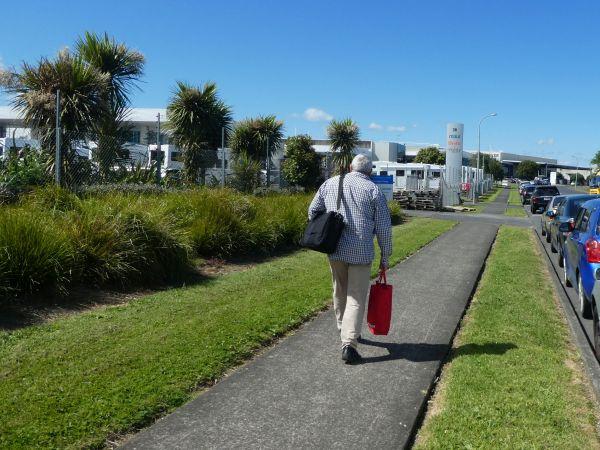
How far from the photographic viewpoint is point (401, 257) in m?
11.9

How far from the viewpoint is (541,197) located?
33.5 meters

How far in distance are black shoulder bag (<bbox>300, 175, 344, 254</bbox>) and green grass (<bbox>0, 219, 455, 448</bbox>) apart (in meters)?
1.14

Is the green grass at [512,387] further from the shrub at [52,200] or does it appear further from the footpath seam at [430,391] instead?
the shrub at [52,200]

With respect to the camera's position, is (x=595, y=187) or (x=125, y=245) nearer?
(x=125, y=245)

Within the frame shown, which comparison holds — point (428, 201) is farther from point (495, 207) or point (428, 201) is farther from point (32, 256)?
point (32, 256)

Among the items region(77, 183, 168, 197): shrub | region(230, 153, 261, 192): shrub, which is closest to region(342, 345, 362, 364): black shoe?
region(77, 183, 168, 197): shrub

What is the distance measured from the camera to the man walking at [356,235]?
5.32 m

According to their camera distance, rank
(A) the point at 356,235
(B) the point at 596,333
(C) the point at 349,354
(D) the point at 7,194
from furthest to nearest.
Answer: (D) the point at 7,194
(B) the point at 596,333
(A) the point at 356,235
(C) the point at 349,354

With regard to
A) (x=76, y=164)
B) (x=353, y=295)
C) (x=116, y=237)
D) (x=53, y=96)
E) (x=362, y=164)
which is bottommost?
(x=353, y=295)

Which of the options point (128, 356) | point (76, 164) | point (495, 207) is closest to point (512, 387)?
point (128, 356)

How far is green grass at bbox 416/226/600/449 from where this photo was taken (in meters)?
3.88

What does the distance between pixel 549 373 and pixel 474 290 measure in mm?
4000

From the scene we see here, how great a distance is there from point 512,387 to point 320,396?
1.53 metres

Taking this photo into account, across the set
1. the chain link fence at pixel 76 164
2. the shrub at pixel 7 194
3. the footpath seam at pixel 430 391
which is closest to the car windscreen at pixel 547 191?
the chain link fence at pixel 76 164
